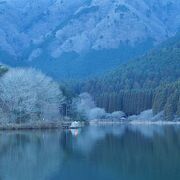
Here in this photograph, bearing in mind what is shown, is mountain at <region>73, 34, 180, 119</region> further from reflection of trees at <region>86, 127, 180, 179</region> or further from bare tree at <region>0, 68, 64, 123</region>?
reflection of trees at <region>86, 127, 180, 179</region>

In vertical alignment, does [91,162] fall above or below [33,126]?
below

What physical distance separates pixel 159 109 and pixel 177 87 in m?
9.31

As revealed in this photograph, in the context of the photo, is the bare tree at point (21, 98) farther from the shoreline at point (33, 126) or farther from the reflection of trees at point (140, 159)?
the reflection of trees at point (140, 159)

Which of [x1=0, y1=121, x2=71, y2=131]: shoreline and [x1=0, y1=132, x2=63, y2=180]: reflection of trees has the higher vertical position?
[x1=0, y1=121, x2=71, y2=131]: shoreline

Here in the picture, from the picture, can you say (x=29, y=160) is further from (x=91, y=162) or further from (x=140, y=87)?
(x=140, y=87)

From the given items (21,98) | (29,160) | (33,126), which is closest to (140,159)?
(29,160)

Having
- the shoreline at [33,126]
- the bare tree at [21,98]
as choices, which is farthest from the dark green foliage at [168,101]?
the bare tree at [21,98]

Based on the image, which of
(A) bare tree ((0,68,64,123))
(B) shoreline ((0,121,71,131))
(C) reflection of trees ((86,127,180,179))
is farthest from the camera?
(A) bare tree ((0,68,64,123))

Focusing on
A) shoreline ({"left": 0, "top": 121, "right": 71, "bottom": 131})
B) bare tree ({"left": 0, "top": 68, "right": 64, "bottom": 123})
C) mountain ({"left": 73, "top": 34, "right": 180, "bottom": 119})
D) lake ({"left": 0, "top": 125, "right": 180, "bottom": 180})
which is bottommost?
lake ({"left": 0, "top": 125, "right": 180, "bottom": 180})

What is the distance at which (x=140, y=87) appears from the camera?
181250 millimetres

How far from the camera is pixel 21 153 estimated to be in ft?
148

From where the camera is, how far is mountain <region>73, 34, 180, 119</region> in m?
151

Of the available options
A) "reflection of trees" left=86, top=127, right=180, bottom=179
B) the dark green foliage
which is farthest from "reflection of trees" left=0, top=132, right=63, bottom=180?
the dark green foliage

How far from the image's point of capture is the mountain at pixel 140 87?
495ft
